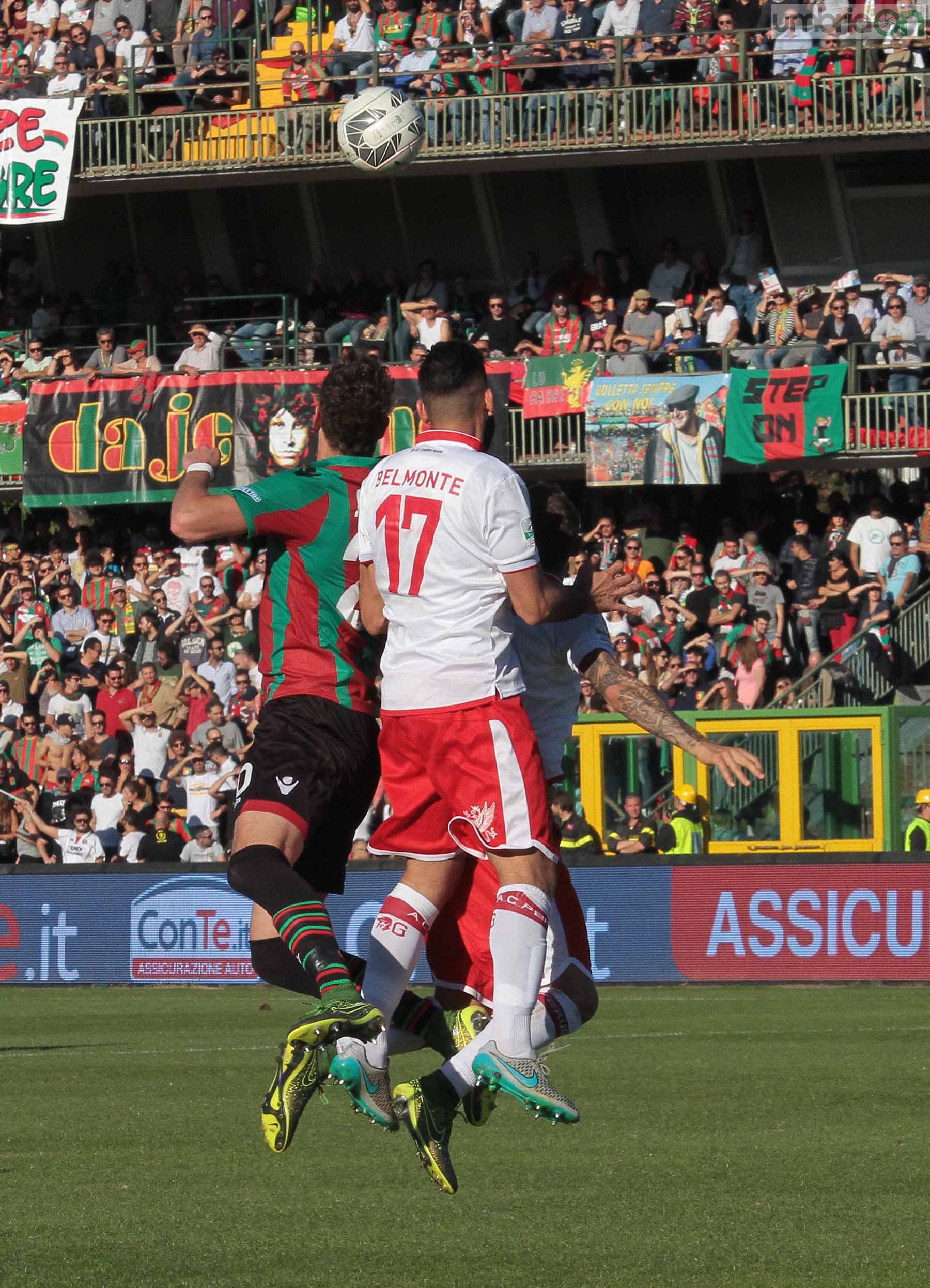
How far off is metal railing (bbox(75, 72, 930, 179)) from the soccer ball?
3969 millimetres

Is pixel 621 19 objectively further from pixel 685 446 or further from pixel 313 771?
pixel 313 771

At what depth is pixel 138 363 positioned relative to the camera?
27.6 meters

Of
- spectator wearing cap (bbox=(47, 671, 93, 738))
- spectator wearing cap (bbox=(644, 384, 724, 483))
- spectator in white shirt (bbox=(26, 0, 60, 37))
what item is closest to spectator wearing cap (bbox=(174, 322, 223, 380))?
spectator wearing cap (bbox=(47, 671, 93, 738))

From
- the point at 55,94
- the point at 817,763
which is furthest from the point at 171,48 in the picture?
the point at 817,763

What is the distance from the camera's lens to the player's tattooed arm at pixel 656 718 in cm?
626

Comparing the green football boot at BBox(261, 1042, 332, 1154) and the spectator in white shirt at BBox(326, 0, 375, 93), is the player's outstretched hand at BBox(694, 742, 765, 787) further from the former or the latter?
the spectator in white shirt at BBox(326, 0, 375, 93)

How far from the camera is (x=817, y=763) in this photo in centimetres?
2091

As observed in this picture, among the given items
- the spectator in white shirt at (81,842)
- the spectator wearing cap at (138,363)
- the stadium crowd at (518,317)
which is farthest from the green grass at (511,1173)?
the spectator wearing cap at (138,363)

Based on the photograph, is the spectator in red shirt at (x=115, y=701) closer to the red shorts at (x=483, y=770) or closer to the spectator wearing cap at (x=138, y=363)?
the spectator wearing cap at (x=138, y=363)

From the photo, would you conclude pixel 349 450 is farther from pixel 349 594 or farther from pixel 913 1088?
pixel 913 1088

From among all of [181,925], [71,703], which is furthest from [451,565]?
[71,703]

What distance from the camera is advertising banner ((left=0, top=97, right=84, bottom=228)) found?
2761 cm

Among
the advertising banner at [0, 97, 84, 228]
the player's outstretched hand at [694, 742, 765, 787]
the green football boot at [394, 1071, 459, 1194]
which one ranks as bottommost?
the green football boot at [394, 1071, 459, 1194]

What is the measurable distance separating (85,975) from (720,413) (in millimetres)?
9288
